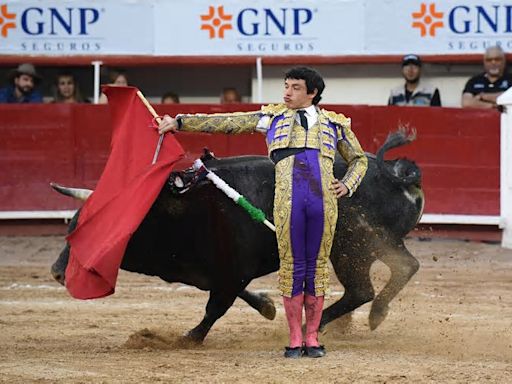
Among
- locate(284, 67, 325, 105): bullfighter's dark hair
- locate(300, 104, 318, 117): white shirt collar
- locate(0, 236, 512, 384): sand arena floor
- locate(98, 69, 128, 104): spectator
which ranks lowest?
locate(0, 236, 512, 384): sand arena floor

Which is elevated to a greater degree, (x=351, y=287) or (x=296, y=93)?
(x=296, y=93)

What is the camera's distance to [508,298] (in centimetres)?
675

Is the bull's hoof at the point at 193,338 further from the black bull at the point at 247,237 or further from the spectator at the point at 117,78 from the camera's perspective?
the spectator at the point at 117,78

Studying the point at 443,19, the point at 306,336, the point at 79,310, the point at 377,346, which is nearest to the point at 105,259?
the point at 306,336

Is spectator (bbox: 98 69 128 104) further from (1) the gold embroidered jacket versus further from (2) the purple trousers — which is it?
(2) the purple trousers

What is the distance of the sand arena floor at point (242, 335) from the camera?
173 inches

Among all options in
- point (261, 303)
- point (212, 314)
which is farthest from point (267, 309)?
point (212, 314)

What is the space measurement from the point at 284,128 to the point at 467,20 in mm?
5110

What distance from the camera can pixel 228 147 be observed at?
9.16m

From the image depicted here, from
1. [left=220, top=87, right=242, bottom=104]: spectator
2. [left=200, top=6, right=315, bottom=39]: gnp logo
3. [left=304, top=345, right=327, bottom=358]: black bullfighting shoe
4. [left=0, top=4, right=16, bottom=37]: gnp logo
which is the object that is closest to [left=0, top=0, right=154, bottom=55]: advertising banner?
[left=0, top=4, right=16, bottom=37]: gnp logo

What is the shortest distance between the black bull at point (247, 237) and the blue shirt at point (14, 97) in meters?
4.22

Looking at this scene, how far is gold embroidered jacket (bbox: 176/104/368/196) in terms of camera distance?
15.5ft

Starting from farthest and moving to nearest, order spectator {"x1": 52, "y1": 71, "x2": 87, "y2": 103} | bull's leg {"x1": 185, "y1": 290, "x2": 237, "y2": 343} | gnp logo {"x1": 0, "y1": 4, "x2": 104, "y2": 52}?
gnp logo {"x1": 0, "y1": 4, "x2": 104, "y2": 52}, spectator {"x1": 52, "y1": 71, "x2": 87, "y2": 103}, bull's leg {"x1": 185, "y1": 290, "x2": 237, "y2": 343}

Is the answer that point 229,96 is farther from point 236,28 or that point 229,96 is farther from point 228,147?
point 228,147
